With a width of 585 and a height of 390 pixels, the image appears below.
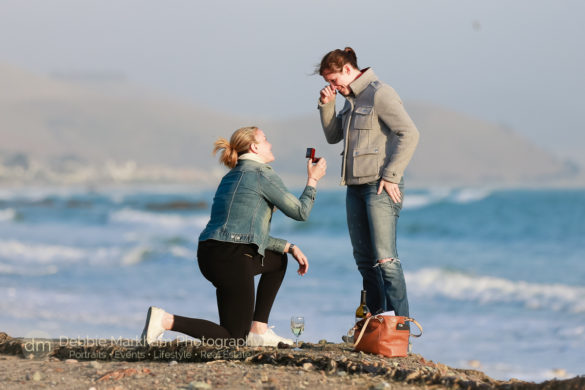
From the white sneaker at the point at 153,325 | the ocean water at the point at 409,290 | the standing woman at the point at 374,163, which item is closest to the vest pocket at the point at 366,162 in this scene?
the standing woman at the point at 374,163

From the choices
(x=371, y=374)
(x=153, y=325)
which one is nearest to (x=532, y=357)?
(x=371, y=374)

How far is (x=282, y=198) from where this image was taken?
435cm

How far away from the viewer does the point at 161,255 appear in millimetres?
15578

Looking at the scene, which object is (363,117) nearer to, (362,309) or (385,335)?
(362,309)

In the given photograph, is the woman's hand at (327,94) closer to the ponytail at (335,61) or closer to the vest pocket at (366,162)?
the ponytail at (335,61)

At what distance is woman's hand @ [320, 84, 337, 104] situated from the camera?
15.2ft

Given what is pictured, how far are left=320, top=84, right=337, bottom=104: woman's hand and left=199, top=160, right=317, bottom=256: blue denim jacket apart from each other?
25.3 inches

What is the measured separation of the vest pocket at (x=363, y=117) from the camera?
176 inches

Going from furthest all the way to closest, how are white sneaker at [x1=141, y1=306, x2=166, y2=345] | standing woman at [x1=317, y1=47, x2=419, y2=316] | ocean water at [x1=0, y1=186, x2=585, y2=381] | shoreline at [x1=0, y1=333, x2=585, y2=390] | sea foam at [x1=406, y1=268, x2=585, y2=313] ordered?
1. sea foam at [x1=406, y1=268, x2=585, y2=313]
2. ocean water at [x1=0, y1=186, x2=585, y2=381]
3. standing woman at [x1=317, y1=47, x2=419, y2=316]
4. white sneaker at [x1=141, y1=306, x2=166, y2=345]
5. shoreline at [x1=0, y1=333, x2=585, y2=390]

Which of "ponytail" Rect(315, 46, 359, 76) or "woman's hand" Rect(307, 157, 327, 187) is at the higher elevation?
"ponytail" Rect(315, 46, 359, 76)

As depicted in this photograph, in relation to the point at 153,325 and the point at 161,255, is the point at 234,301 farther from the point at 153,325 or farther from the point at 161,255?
the point at 161,255

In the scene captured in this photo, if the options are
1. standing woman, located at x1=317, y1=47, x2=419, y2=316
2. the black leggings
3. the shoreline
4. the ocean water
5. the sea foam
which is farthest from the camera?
the sea foam

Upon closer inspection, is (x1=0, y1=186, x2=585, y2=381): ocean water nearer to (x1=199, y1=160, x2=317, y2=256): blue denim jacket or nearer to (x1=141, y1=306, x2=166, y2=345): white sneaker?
(x1=141, y1=306, x2=166, y2=345): white sneaker

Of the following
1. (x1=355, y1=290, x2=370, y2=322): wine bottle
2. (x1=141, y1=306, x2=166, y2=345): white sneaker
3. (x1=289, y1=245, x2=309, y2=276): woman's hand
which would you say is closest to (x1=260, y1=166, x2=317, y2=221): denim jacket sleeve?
(x1=289, y1=245, x2=309, y2=276): woman's hand
